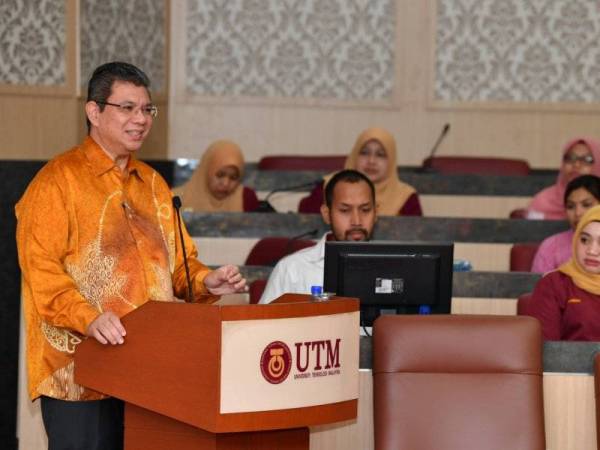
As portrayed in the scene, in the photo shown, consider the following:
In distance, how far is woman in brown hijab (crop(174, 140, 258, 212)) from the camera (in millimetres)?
6906

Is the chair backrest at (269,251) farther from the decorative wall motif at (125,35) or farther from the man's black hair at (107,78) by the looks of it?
the man's black hair at (107,78)

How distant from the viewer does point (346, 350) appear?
284 cm

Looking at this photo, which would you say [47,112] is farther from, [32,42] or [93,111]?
[93,111]

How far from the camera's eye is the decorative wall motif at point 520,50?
8.88m

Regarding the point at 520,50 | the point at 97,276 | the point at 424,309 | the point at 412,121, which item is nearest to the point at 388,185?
the point at 412,121

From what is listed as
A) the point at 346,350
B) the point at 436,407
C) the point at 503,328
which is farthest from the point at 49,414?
the point at 503,328

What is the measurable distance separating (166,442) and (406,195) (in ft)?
13.0

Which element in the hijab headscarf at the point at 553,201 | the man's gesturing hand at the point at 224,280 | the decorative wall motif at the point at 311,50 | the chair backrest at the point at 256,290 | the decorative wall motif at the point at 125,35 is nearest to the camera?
the man's gesturing hand at the point at 224,280

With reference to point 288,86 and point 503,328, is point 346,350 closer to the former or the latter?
point 503,328

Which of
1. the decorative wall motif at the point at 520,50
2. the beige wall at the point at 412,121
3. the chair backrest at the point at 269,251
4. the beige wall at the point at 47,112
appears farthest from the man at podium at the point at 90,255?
the decorative wall motif at the point at 520,50

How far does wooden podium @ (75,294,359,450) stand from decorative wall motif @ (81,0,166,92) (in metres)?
3.56

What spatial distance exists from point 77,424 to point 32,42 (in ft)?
10.6

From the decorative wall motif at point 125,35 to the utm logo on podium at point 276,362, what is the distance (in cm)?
375

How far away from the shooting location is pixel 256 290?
458cm
